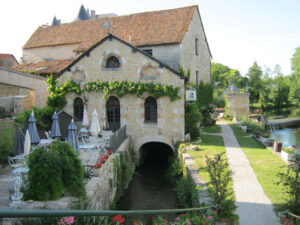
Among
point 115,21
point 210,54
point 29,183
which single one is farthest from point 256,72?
point 29,183

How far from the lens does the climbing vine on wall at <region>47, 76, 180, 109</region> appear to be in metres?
14.9

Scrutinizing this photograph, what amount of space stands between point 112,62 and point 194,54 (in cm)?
765

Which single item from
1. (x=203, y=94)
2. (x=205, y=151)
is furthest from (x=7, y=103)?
(x=203, y=94)

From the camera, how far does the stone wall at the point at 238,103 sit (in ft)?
107

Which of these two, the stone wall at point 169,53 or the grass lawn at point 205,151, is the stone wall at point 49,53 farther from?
the grass lawn at point 205,151

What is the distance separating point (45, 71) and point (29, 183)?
15.4 meters

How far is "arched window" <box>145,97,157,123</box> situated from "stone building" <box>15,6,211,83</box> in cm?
330

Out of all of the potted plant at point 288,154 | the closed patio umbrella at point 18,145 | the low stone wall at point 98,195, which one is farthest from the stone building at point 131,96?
the closed patio umbrella at point 18,145

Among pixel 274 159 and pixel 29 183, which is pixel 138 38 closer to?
pixel 274 159

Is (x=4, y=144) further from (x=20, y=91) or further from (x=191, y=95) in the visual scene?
(x=191, y=95)

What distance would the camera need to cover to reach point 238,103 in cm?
3269

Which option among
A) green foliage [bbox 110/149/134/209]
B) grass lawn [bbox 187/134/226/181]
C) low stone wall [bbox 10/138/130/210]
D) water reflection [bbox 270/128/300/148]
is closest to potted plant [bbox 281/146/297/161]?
grass lawn [bbox 187/134/226/181]

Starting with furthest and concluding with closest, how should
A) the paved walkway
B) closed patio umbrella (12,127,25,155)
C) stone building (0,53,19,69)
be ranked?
stone building (0,53,19,69) < closed patio umbrella (12,127,25,155) < the paved walkway

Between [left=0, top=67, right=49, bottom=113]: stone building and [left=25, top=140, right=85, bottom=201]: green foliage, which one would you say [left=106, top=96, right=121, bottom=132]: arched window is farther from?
[left=25, top=140, right=85, bottom=201]: green foliage
